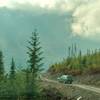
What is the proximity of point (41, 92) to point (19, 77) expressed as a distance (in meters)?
6.99

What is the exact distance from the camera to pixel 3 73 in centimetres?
10525

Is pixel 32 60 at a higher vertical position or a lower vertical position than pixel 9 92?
higher

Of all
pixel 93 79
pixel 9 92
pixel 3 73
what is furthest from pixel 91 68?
pixel 9 92

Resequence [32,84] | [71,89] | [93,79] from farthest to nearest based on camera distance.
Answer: [93,79], [32,84], [71,89]

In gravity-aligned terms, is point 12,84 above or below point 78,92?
above

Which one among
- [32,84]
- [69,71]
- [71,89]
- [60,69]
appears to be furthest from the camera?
[60,69]

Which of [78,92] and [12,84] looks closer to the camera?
[78,92]

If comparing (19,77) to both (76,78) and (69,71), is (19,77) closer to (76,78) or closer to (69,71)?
(76,78)

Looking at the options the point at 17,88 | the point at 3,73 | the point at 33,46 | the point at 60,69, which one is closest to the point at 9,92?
the point at 17,88

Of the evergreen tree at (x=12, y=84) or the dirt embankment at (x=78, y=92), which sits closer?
the dirt embankment at (x=78, y=92)

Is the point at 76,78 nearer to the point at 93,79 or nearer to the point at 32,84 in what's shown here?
the point at 93,79

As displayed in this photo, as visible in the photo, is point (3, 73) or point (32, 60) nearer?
point (32, 60)

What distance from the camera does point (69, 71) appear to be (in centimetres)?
12756

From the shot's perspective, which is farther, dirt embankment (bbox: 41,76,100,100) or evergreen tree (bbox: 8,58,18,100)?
evergreen tree (bbox: 8,58,18,100)
